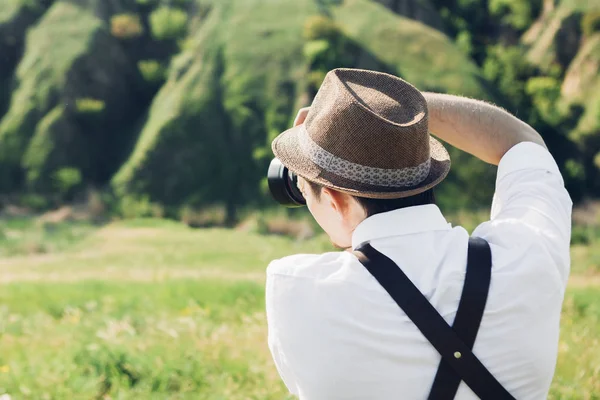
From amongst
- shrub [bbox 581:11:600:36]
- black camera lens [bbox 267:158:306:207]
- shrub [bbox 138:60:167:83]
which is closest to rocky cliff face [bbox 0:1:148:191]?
shrub [bbox 138:60:167:83]

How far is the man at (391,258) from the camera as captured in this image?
A: 59.1 inches

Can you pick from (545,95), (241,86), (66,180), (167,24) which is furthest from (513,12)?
(66,180)

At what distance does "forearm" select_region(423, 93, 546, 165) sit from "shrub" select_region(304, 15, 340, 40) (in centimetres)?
2150

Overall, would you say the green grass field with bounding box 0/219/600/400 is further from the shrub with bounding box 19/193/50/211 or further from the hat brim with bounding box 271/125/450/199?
Answer: the shrub with bounding box 19/193/50/211

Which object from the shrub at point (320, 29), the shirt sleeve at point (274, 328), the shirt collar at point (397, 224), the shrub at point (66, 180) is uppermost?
the shirt collar at point (397, 224)

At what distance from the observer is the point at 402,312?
4.92 ft

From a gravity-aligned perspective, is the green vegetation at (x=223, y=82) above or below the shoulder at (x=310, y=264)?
below

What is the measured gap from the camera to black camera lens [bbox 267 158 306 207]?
6.85 feet

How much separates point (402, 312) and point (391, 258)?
0.41 feet

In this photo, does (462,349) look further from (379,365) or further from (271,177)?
(271,177)

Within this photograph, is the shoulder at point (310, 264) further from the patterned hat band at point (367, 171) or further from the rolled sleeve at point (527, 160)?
the rolled sleeve at point (527, 160)

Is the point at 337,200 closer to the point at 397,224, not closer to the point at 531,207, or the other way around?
the point at 397,224

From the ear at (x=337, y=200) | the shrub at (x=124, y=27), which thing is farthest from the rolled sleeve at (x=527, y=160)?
the shrub at (x=124, y=27)

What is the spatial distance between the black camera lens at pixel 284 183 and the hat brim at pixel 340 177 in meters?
0.24
